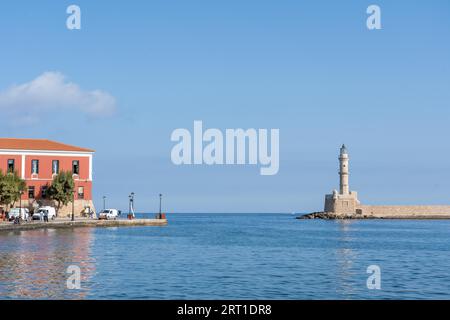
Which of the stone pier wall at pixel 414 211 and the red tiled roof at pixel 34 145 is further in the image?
the stone pier wall at pixel 414 211

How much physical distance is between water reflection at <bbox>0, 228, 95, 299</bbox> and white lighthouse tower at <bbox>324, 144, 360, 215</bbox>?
104 metres

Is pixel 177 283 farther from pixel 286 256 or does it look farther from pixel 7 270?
pixel 286 256

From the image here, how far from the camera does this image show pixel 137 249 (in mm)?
48781

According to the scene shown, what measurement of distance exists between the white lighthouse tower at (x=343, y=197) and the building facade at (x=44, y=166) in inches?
3032

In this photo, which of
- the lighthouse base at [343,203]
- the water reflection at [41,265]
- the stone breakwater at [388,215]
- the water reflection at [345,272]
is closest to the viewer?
the water reflection at [41,265]

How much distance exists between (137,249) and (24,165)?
4284 centimetres

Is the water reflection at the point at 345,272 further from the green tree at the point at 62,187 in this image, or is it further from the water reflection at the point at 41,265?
the green tree at the point at 62,187

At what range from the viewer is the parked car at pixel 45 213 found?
258 ft

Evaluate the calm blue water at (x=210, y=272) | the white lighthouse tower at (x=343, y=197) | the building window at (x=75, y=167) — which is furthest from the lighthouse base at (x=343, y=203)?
the calm blue water at (x=210, y=272)

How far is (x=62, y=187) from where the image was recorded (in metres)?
84.6

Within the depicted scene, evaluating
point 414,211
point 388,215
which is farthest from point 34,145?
point 414,211

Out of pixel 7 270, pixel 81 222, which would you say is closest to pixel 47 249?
pixel 7 270

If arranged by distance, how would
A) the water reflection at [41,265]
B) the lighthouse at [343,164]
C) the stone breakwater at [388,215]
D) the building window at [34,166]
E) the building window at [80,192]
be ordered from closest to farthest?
the water reflection at [41,265] → the building window at [34,166] → the building window at [80,192] → the lighthouse at [343,164] → the stone breakwater at [388,215]

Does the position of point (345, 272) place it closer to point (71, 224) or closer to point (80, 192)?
point (71, 224)
